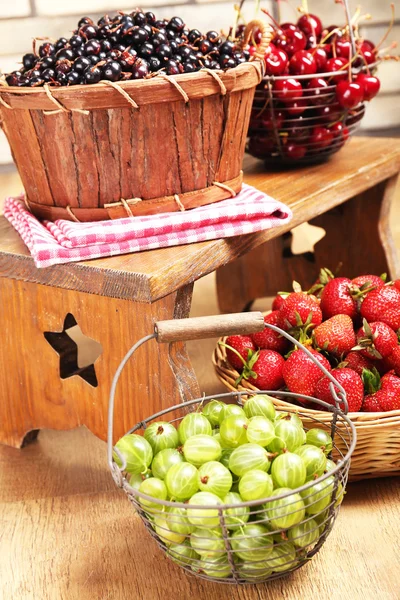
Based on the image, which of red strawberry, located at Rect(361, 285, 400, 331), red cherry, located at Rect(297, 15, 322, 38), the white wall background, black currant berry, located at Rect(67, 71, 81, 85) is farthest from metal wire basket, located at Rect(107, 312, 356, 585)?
the white wall background

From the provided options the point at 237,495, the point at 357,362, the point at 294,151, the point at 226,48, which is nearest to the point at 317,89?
the point at 294,151

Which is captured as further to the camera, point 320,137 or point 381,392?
point 320,137

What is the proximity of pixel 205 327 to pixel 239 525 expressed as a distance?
0.88 ft

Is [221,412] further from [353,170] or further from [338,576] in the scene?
[353,170]

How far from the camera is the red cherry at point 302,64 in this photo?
5.46 ft

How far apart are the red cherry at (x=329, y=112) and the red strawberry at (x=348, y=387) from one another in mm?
694

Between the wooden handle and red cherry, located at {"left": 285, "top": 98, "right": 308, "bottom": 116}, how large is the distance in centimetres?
75

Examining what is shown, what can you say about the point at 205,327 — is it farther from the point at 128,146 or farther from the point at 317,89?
the point at 317,89

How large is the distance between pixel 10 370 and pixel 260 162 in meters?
0.81

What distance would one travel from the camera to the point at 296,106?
5.53 feet

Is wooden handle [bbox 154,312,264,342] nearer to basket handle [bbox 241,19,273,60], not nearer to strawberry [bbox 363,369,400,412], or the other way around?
strawberry [bbox 363,369,400,412]

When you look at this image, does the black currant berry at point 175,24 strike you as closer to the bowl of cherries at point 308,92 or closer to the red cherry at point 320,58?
the bowl of cherries at point 308,92

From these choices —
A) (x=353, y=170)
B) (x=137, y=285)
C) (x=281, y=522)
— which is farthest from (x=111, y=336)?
(x=353, y=170)

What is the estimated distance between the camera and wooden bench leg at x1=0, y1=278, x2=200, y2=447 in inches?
50.4
